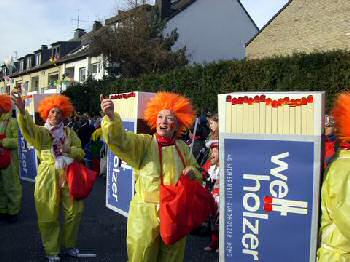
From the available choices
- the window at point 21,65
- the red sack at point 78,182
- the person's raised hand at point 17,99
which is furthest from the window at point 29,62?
the person's raised hand at point 17,99

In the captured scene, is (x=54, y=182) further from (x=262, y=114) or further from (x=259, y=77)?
(x=259, y=77)

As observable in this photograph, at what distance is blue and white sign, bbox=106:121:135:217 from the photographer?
16.2 feet

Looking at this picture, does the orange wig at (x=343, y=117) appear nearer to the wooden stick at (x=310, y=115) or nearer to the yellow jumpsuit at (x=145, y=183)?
the wooden stick at (x=310, y=115)

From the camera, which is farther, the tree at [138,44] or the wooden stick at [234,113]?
the tree at [138,44]

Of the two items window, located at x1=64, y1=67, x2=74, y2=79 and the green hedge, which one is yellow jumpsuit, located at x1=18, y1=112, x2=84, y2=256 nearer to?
the green hedge

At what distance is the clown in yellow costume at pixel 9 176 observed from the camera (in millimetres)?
7441

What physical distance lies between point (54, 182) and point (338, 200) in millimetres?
3570

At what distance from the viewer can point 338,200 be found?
107 inches

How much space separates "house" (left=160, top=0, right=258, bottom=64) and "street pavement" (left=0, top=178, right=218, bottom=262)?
812 inches

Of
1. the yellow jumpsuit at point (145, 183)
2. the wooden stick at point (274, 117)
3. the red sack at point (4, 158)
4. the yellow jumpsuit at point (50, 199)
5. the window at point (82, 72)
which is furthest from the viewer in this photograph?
the window at point (82, 72)

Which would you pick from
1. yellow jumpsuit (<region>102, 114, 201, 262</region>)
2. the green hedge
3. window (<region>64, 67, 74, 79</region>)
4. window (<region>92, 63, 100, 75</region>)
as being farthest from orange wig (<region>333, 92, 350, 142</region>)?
window (<region>64, 67, 74, 79</region>)

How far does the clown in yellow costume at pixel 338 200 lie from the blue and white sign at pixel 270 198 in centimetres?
7

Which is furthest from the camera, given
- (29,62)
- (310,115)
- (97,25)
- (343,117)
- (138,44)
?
(29,62)

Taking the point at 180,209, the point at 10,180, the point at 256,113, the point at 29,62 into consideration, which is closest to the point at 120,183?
the point at 180,209
